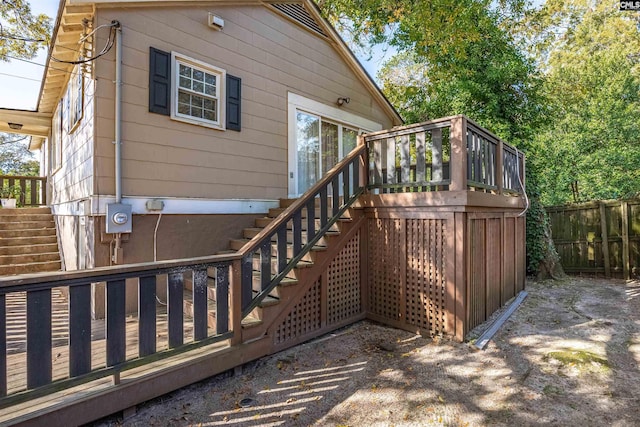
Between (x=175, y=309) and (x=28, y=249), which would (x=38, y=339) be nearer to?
(x=175, y=309)

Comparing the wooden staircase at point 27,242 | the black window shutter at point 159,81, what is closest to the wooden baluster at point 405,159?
the black window shutter at point 159,81

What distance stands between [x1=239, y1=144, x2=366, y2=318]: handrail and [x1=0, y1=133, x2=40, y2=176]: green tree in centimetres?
2554

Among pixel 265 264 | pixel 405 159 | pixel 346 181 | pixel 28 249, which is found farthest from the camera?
pixel 28 249

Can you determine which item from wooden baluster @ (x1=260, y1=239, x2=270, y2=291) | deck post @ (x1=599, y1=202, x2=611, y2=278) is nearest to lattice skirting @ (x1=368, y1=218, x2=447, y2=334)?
wooden baluster @ (x1=260, y1=239, x2=270, y2=291)

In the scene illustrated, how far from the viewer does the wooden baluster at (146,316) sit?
101 inches

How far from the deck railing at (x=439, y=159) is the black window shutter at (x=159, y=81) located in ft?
9.31

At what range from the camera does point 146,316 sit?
2.57 m

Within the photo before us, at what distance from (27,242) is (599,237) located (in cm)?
1218

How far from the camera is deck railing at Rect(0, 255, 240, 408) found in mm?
2090

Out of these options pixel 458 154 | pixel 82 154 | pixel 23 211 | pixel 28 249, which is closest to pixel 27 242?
pixel 28 249

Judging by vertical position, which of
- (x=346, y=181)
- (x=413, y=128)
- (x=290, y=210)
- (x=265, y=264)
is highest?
(x=413, y=128)

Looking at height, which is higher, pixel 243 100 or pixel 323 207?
pixel 243 100

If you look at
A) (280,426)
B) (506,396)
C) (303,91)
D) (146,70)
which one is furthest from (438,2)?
(280,426)

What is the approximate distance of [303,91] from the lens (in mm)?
6480
